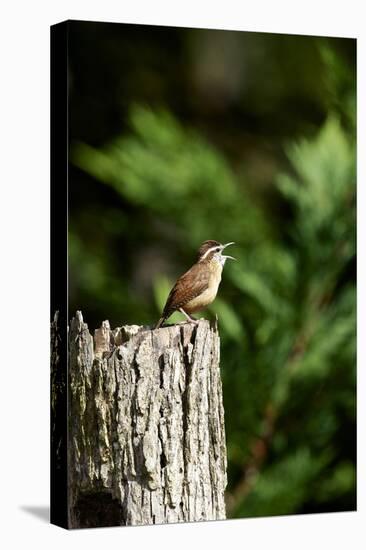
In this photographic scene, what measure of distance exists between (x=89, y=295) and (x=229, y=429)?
0.67 m

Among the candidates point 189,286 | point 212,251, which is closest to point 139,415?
point 189,286

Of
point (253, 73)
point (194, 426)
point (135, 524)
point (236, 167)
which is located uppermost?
point (253, 73)

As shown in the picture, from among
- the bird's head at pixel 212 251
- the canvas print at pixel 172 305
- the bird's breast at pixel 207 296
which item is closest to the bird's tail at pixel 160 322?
the canvas print at pixel 172 305

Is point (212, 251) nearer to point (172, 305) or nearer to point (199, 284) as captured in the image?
point (199, 284)

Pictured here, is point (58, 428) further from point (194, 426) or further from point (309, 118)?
point (309, 118)

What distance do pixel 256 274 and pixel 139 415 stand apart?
662mm

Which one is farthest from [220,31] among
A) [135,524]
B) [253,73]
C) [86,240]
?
[135,524]

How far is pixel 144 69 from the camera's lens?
5004 millimetres

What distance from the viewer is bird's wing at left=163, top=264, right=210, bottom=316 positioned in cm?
487

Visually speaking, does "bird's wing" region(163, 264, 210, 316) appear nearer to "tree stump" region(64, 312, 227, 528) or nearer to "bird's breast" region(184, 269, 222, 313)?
"bird's breast" region(184, 269, 222, 313)

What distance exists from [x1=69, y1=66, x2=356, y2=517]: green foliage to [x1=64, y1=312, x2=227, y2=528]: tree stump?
91mm

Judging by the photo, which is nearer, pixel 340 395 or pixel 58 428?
pixel 58 428

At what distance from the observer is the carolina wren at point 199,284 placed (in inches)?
192

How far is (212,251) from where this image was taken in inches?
194
